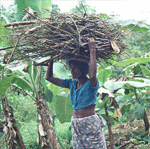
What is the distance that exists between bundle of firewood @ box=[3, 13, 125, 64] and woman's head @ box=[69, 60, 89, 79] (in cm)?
13

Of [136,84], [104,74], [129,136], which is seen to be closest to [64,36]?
[136,84]

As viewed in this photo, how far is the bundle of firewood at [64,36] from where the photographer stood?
195cm

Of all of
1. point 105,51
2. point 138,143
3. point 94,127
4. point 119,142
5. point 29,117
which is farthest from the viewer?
point 29,117

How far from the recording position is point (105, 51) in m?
2.10

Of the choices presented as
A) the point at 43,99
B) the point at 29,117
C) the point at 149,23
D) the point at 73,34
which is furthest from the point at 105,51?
the point at 29,117

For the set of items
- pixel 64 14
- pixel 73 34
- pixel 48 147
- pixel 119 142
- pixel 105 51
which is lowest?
pixel 119 142

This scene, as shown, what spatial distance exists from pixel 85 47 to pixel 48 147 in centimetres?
131

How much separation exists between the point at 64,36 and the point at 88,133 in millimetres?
991

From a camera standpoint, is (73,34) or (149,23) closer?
(73,34)

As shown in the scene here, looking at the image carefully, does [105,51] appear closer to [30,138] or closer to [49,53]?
[49,53]

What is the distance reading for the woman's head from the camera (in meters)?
2.24

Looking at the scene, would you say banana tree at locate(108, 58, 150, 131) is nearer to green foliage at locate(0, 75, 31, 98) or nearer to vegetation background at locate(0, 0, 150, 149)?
vegetation background at locate(0, 0, 150, 149)

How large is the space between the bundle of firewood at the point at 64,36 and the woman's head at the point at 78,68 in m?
0.13

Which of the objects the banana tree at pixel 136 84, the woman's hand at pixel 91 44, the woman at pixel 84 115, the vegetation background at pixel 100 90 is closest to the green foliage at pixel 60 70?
the vegetation background at pixel 100 90
